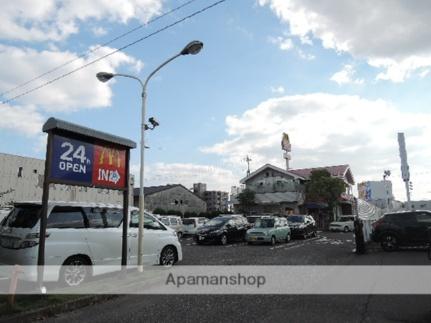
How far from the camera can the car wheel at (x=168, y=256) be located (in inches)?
428

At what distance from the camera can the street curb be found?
19.6ft

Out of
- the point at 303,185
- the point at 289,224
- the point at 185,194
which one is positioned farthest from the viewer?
the point at 185,194

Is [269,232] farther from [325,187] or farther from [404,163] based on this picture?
[325,187]

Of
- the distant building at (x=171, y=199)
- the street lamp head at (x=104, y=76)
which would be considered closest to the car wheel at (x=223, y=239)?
the street lamp head at (x=104, y=76)

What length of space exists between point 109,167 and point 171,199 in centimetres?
5286

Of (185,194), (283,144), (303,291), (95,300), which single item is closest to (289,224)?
(303,291)

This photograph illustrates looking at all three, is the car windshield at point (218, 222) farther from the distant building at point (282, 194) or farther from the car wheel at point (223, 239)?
the distant building at point (282, 194)

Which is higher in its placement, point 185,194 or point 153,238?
point 185,194

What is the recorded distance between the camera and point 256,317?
6246 millimetres

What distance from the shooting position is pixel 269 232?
19.7m

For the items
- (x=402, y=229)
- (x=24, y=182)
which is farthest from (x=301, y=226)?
(x=24, y=182)

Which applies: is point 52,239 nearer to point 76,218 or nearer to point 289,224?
point 76,218

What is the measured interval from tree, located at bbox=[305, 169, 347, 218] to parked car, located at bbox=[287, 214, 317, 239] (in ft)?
46.6

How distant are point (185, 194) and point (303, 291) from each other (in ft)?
190
